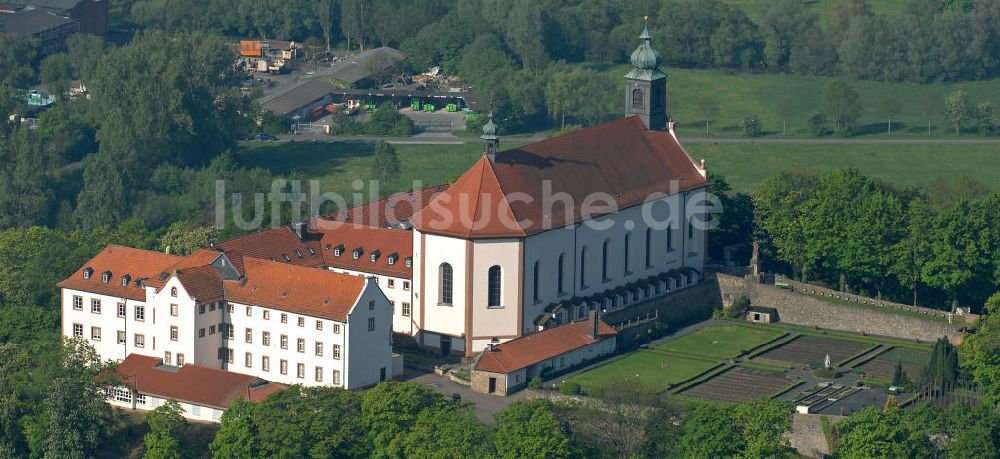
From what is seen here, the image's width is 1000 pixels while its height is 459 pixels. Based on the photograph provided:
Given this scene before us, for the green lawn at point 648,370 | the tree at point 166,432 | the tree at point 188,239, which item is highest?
the tree at point 188,239

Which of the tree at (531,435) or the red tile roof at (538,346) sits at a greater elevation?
the red tile roof at (538,346)

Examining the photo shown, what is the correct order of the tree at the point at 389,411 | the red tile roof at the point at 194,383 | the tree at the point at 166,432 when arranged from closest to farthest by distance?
the tree at the point at 389,411, the tree at the point at 166,432, the red tile roof at the point at 194,383

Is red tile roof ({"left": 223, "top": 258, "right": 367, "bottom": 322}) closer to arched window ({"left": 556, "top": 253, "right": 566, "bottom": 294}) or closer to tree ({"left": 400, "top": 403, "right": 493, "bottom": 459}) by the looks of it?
tree ({"left": 400, "top": 403, "right": 493, "bottom": 459})

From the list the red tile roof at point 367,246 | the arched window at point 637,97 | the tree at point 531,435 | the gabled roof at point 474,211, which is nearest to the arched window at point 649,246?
the arched window at point 637,97

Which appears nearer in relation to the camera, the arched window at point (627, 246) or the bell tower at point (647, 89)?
the arched window at point (627, 246)

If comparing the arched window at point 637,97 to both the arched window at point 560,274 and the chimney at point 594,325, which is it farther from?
the chimney at point 594,325

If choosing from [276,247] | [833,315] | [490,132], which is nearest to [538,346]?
[490,132]

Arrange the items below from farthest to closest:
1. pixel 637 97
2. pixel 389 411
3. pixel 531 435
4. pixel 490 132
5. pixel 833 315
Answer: pixel 637 97 < pixel 833 315 < pixel 490 132 < pixel 389 411 < pixel 531 435

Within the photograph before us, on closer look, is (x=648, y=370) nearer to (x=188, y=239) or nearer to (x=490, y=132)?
(x=490, y=132)
